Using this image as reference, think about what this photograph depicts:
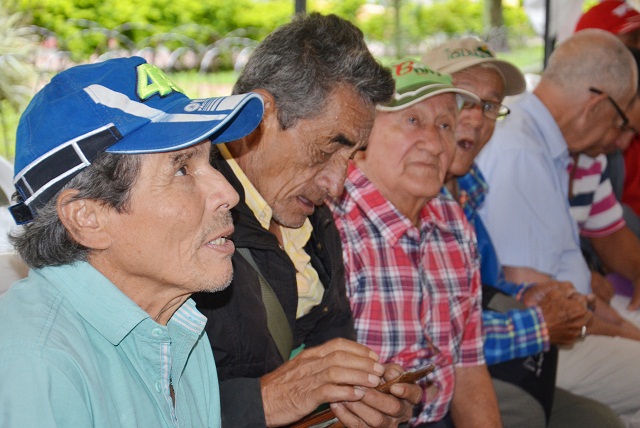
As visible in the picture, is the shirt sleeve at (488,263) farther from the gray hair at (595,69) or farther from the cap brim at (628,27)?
the cap brim at (628,27)

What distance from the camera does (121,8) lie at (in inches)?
306

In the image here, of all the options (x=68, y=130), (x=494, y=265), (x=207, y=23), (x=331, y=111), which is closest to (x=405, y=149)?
(x=331, y=111)

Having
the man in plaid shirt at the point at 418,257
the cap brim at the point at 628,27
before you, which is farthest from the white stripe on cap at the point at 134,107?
the cap brim at the point at 628,27

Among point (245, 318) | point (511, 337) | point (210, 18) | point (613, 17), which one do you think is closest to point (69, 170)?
point (245, 318)

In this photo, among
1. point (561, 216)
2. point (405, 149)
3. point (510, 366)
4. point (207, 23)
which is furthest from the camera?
point (207, 23)

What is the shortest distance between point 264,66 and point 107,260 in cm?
74

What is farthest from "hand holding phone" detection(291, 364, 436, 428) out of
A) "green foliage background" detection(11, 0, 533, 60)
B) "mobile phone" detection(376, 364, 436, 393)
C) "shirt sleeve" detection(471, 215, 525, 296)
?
"green foliage background" detection(11, 0, 533, 60)

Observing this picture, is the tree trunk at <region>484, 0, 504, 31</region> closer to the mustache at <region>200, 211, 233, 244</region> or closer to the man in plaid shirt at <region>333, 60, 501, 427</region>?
the man in plaid shirt at <region>333, 60, 501, 427</region>

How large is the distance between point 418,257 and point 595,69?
5.30 ft

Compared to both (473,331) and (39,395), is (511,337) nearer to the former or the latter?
(473,331)

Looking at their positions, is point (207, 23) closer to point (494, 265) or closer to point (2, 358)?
point (494, 265)

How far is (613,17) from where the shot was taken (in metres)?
4.50

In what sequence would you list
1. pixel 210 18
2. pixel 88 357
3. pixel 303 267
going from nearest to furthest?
pixel 88 357, pixel 303 267, pixel 210 18

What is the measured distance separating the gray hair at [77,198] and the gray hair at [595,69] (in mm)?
2581
